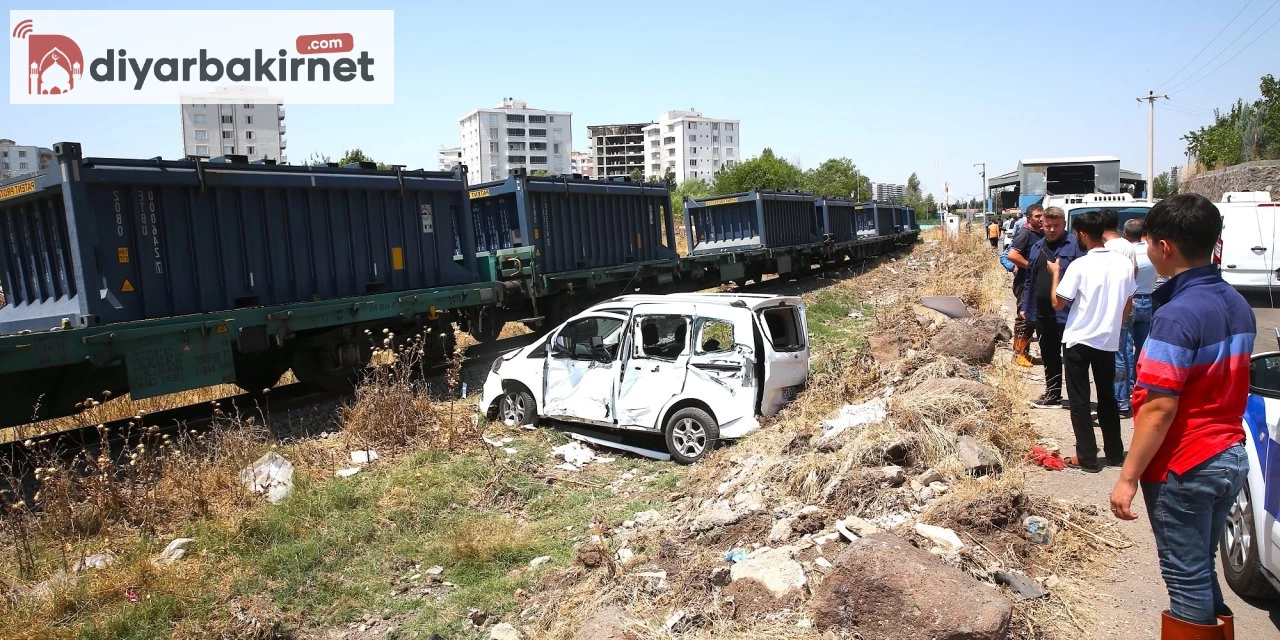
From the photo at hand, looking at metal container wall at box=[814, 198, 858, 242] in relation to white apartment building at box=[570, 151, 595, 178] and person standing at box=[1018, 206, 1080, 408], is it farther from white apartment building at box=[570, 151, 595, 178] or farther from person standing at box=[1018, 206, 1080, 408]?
white apartment building at box=[570, 151, 595, 178]

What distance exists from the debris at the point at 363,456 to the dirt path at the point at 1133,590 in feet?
17.7

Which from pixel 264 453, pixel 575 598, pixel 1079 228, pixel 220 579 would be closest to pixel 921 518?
pixel 575 598

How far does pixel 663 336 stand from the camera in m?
8.10

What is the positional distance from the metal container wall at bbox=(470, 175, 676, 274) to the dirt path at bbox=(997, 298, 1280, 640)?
9669mm

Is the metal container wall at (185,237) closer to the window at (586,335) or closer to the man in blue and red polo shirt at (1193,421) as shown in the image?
the window at (586,335)

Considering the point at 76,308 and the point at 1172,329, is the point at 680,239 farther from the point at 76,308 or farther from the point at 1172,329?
the point at 1172,329

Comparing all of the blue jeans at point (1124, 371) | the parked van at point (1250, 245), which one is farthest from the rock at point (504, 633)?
the parked van at point (1250, 245)

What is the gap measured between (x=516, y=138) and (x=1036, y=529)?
12230 cm

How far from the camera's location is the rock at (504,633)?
4301 millimetres

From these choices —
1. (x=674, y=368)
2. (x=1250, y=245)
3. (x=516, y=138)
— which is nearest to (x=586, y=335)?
(x=674, y=368)

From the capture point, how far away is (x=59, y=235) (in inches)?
316

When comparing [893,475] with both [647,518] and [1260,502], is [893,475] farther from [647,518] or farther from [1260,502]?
[1260,502]

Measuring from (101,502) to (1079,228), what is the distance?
7.39 m

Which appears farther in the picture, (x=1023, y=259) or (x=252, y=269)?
(x=252, y=269)
